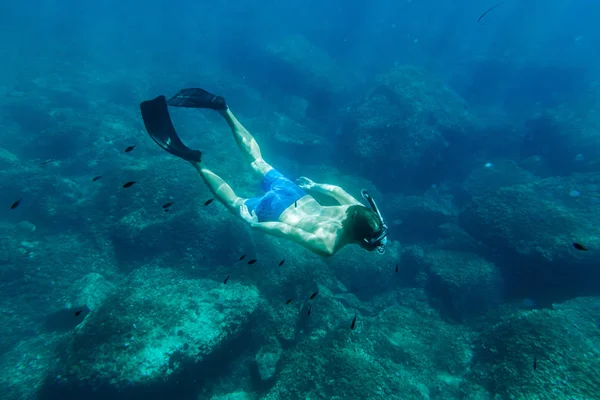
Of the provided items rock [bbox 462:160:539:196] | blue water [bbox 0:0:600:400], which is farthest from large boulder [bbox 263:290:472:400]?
rock [bbox 462:160:539:196]

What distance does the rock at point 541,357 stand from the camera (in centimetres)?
455

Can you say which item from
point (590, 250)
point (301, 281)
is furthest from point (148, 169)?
point (590, 250)

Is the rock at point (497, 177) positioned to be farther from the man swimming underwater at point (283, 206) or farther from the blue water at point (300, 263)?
the man swimming underwater at point (283, 206)

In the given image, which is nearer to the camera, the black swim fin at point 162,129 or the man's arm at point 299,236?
the man's arm at point 299,236

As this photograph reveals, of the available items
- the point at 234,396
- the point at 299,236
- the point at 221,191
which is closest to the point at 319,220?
the point at 299,236

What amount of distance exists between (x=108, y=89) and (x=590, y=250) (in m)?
28.7

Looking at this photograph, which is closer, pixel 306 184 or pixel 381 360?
pixel 381 360

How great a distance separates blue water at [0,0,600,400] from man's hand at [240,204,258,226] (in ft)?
7.87

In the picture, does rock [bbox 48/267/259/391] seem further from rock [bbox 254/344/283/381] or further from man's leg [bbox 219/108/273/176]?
man's leg [bbox 219/108/273/176]

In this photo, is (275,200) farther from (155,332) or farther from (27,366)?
→ (27,366)

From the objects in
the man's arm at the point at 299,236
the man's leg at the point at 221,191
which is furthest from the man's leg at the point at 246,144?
the man's arm at the point at 299,236

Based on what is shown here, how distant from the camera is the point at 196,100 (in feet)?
17.4

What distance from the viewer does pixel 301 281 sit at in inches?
297

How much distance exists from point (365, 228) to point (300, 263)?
4.80 meters
